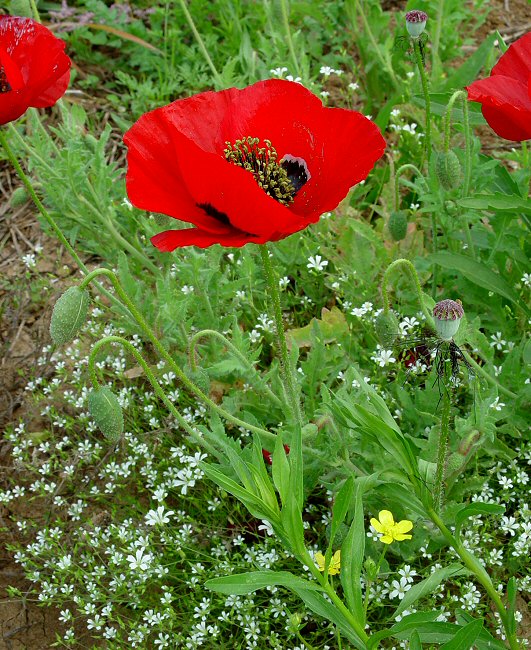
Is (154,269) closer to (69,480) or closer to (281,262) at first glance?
(281,262)

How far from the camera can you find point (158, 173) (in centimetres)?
186

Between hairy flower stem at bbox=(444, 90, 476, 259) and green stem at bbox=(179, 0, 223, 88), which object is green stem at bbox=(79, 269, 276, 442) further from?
green stem at bbox=(179, 0, 223, 88)

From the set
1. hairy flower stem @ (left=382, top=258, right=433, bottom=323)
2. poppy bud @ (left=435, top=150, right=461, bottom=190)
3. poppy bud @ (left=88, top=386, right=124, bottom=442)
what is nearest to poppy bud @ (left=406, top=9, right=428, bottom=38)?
poppy bud @ (left=435, top=150, right=461, bottom=190)

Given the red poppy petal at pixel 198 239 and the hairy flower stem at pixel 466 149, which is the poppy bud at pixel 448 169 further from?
the red poppy petal at pixel 198 239

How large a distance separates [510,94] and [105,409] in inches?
51.7

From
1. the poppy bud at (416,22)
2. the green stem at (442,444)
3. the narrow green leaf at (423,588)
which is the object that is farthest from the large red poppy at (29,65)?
the narrow green leaf at (423,588)

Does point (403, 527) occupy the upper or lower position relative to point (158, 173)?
lower

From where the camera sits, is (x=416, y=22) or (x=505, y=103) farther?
(x=416, y=22)

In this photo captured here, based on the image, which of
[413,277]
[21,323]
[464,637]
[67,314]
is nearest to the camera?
[464,637]

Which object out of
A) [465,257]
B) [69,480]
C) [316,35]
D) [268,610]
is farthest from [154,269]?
[316,35]

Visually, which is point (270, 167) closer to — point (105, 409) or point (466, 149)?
point (105, 409)

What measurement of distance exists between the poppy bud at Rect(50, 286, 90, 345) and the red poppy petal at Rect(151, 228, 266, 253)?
335 mm

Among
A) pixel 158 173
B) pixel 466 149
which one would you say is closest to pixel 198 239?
pixel 158 173

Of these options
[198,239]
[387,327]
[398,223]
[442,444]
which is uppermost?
[198,239]
